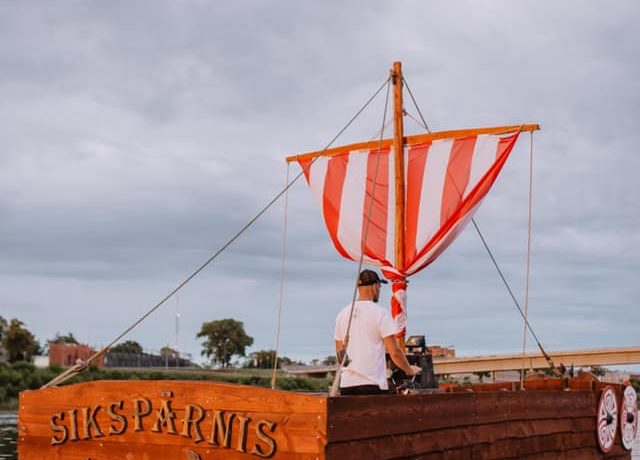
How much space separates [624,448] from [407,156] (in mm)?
6403

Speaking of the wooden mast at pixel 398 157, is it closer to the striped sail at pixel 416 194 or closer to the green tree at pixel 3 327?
the striped sail at pixel 416 194

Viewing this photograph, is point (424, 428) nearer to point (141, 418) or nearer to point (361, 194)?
point (141, 418)

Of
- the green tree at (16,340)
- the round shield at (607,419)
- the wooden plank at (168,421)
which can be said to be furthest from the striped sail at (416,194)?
the green tree at (16,340)

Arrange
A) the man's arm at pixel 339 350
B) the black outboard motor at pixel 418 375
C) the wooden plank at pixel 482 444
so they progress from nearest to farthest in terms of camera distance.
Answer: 1. the wooden plank at pixel 482 444
2. the man's arm at pixel 339 350
3. the black outboard motor at pixel 418 375

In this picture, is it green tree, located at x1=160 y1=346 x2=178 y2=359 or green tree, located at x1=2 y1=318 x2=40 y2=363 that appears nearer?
green tree, located at x1=2 y1=318 x2=40 y2=363

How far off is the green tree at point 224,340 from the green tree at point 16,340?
40289 mm

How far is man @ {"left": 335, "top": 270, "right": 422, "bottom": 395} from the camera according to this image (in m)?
8.41

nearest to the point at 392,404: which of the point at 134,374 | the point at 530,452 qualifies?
the point at 530,452

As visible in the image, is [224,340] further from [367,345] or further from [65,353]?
[367,345]

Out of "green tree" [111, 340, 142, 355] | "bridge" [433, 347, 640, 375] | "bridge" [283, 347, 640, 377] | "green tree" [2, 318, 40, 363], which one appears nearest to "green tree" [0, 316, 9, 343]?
"green tree" [2, 318, 40, 363]

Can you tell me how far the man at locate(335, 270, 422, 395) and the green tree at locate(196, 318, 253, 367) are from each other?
117656mm

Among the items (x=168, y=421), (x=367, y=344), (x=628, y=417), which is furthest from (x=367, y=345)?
(x=628, y=417)

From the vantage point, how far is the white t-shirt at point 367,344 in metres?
8.41

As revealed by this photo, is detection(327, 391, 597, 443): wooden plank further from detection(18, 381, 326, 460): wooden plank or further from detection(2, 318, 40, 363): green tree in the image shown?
detection(2, 318, 40, 363): green tree
